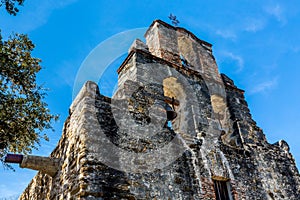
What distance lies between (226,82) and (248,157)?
8.93 ft

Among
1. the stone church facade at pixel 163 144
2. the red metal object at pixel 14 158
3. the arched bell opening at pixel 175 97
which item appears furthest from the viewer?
the arched bell opening at pixel 175 97

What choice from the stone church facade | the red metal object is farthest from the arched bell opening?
the red metal object

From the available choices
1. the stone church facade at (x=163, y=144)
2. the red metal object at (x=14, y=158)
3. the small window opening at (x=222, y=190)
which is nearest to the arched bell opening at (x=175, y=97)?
the stone church facade at (x=163, y=144)

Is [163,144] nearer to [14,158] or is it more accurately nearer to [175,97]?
[175,97]

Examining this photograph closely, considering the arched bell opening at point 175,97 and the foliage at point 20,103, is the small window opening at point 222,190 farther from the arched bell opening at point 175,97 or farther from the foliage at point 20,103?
the foliage at point 20,103

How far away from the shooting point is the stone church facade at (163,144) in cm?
463

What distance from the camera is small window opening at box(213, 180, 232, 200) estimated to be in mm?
5797

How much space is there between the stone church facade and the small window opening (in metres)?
0.02

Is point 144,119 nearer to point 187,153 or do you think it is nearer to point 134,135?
point 134,135

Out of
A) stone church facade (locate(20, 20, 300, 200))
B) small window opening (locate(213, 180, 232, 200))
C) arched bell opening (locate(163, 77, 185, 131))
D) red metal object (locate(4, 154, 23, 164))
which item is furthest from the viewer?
arched bell opening (locate(163, 77, 185, 131))

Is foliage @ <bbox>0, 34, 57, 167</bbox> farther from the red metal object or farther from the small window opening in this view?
the small window opening

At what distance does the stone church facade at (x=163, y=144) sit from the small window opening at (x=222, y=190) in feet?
0.07

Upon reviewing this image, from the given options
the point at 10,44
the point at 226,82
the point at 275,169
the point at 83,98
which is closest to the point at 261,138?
the point at 275,169

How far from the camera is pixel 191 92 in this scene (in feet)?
24.4
